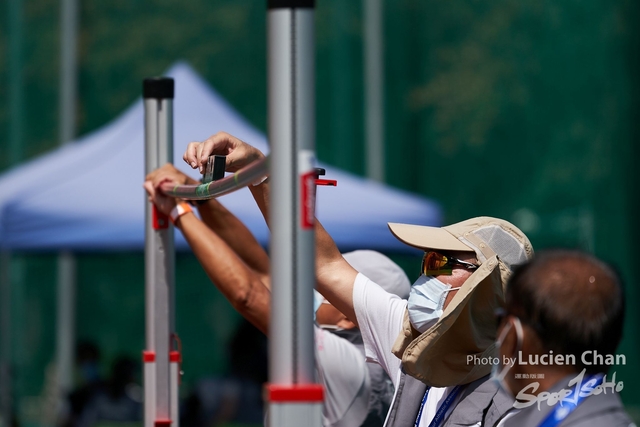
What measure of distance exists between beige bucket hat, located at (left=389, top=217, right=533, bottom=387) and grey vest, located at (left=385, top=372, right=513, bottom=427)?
4 centimetres

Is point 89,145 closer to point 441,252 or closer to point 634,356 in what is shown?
point 441,252

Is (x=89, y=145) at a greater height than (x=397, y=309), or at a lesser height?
greater

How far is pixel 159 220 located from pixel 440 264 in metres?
0.98

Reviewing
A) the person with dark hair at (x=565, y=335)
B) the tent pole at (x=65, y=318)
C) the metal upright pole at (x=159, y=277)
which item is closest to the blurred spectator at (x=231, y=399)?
the tent pole at (x=65, y=318)

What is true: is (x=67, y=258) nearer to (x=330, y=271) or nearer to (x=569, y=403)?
(x=330, y=271)

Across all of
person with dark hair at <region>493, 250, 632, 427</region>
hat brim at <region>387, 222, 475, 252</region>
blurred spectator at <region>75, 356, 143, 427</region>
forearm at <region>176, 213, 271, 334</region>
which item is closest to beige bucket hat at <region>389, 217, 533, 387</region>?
hat brim at <region>387, 222, 475, 252</region>

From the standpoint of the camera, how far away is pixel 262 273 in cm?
349

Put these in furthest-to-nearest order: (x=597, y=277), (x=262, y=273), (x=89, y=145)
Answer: (x=89, y=145) → (x=262, y=273) → (x=597, y=277)

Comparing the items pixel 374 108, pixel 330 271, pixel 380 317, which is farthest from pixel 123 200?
pixel 374 108

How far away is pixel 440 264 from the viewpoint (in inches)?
101

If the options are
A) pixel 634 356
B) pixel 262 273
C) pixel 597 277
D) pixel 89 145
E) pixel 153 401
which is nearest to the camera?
pixel 597 277

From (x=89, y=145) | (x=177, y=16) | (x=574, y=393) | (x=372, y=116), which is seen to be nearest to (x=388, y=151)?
(x=372, y=116)

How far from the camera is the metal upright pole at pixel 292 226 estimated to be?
1.67m

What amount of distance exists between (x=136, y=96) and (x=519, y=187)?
13.7ft
